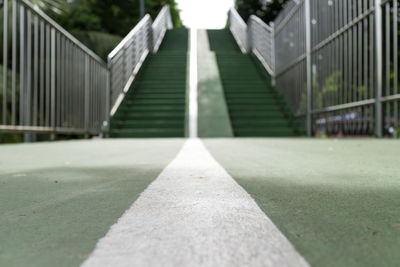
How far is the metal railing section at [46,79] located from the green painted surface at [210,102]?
2598 millimetres

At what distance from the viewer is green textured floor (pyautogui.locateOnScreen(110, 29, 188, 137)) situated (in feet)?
29.0

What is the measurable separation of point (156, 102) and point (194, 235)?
9.34 metres

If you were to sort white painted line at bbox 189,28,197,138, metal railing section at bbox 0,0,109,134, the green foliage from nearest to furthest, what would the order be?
metal railing section at bbox 0,0,109,134, white painted line at bbox 189,28,197,138, the green foliage

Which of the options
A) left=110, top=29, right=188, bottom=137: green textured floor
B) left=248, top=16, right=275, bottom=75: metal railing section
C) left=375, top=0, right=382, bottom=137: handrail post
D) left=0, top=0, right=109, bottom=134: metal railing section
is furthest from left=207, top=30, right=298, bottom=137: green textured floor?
left=0, top=0, right=109, bottom=134: metal railing section

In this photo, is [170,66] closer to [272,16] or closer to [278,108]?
[278,108]

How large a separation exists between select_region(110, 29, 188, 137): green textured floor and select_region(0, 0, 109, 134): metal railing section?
769 millimetres

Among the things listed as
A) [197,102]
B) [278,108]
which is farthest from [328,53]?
[197,102]

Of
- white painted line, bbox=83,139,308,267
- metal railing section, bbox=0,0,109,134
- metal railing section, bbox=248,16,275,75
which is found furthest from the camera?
metal railing section, bbox=248,16,275,75

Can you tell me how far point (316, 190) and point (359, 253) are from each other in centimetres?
75

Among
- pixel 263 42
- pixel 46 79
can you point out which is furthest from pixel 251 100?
pixel 46 79

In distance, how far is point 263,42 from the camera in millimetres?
12891

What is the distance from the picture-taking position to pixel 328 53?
7875 millimetres

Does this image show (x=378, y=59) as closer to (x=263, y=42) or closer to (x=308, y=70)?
(x=308, y=70)

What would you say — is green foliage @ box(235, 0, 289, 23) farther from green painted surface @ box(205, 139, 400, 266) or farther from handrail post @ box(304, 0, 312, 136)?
green painted surface @ box(205, 139, 400, 266)
